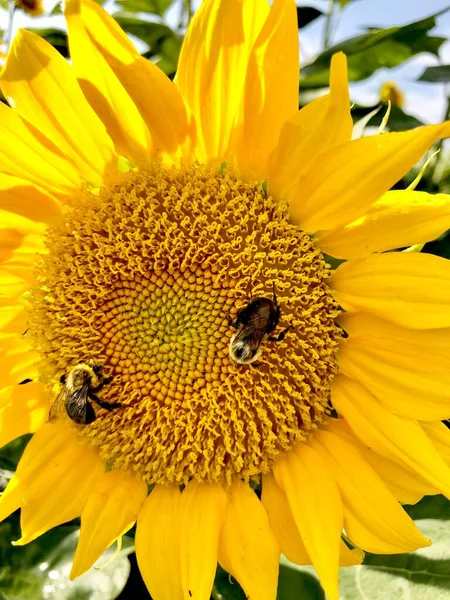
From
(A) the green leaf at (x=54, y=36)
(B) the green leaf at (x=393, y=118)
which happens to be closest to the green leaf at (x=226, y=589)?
(B) the green leaf at (x=393, y=118)

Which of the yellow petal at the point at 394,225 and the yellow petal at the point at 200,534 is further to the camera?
the yellow petal at the point at 200,534

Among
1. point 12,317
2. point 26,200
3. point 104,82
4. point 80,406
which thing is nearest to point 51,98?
point 104,82

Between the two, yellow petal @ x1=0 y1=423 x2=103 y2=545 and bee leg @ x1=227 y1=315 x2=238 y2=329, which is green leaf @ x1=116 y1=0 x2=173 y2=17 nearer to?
bee leg @ x1=227 y1=315 x2=238 y2=329

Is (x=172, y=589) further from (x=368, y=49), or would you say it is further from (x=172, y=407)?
(x=368, y=49)

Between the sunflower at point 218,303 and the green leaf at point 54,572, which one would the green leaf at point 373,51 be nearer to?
the sunflower at point 218,303

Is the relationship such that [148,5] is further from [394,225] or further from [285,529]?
[285,529]
